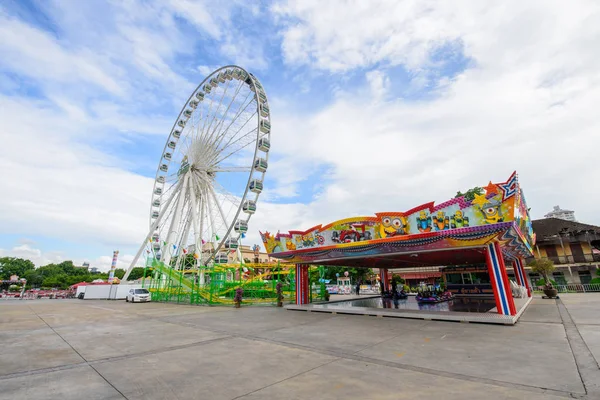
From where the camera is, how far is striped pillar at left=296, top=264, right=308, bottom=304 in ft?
58.8

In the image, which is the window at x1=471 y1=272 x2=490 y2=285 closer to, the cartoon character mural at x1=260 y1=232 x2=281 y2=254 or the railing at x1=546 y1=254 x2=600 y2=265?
the railing at x1=546 y1=254 x2=600 y2=265

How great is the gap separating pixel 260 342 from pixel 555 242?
124 feet

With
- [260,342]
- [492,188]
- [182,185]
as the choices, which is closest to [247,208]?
[182,185]

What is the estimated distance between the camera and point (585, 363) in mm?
5477

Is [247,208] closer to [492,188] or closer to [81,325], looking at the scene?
[81,325]

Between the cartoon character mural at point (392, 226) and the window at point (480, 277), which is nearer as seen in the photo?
the cartoon character mural at point (392, 226)

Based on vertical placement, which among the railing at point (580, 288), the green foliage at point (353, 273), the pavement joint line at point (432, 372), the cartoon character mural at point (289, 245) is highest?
the cartoon character mural at point (289, 245)

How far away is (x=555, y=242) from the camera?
31.9 metres

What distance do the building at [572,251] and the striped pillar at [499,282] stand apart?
24498 mm

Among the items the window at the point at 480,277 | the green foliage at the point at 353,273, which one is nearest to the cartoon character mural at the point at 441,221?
the window at the point at 480,277

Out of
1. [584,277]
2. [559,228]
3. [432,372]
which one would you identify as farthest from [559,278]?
[432,372]

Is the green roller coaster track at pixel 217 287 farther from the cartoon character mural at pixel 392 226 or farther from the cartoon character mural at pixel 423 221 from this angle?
the cartoon character mural at pixel 423 221

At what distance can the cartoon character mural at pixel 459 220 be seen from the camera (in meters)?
10.3

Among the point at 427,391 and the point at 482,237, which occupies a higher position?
the point at 482,237
